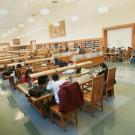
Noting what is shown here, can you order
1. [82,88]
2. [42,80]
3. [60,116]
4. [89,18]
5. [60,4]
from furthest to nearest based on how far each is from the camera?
[60,4], [89,18], [82,88], [42,80], [60,116]

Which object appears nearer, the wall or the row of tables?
the row of tables

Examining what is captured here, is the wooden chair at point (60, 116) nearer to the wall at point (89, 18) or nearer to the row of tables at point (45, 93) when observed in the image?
the row of tables at point (45, 93)

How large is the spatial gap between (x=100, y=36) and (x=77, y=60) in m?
4.39

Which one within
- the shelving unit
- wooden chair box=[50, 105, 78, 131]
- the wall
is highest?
the wall

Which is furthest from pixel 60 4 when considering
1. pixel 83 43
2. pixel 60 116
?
pixel 60 116

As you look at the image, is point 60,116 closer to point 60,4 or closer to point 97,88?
point 97,88

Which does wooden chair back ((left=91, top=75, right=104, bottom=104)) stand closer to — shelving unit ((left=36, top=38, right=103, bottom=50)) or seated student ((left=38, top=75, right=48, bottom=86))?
seated student ((left=38, top=75, right=48, bottom=86))

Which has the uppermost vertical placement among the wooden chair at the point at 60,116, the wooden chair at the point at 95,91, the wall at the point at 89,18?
the wall at the point at 89,18

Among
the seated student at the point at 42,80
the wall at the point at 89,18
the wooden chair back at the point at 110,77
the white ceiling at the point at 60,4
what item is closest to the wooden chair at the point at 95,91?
the wooden chair back at the point at 110,77

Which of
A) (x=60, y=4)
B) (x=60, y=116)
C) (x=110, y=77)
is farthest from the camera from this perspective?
(x=60, y=4)

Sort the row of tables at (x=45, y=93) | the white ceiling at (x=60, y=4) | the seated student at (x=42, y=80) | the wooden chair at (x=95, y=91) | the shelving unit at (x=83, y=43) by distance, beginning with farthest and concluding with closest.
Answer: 1. the shelving unit at (x=83, y=43)
2. the white ceiling at (x=60, y=4)
3. the seated student at (x=42, y=80)
4. the wooden chair at (x=95, y=91)
5. the row of tables at (x=45, y=93)

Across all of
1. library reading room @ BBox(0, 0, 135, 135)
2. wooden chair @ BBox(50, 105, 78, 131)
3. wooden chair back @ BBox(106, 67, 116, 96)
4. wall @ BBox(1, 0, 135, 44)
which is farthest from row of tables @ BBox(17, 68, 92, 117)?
wall @ BBox(1, 0, 135, 44)

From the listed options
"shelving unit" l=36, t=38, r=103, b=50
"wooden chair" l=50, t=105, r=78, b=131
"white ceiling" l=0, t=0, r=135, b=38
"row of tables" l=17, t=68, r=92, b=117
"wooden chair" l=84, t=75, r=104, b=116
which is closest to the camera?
"wooden chair" l=50, t=105, r=78, b=131

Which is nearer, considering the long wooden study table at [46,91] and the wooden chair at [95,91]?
the long wooden study table at [46,91]
